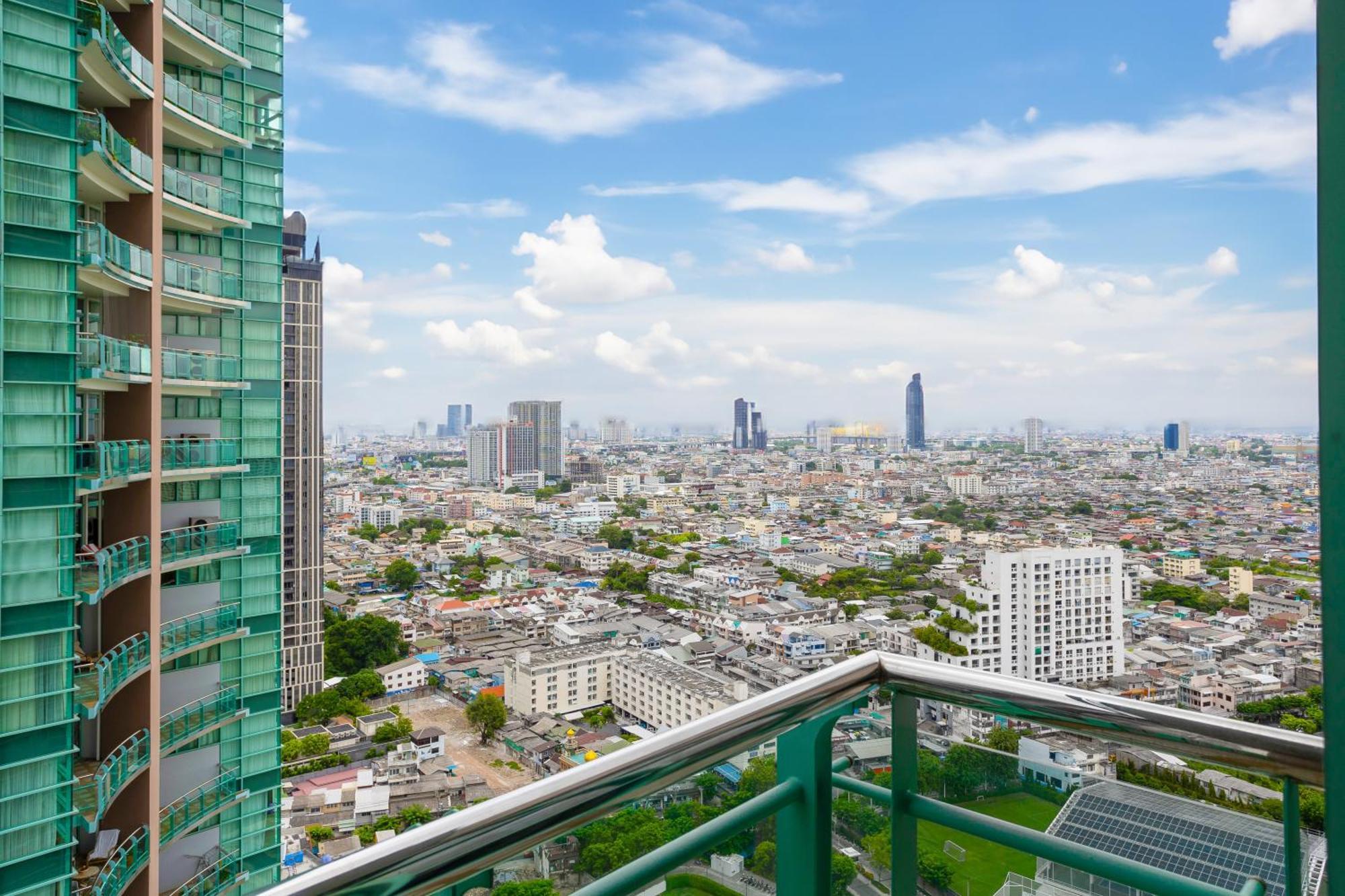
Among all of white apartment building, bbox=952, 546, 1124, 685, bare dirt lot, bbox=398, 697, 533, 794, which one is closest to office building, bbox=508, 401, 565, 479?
bare dirt lot, bbox=398, 697, 533, 794

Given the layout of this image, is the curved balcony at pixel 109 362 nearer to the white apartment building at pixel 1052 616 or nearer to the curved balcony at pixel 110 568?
the curved balcony at pixel 110 568

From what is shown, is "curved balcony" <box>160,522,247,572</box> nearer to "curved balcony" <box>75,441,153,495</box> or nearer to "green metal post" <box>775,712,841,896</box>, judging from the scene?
"curved balcony" <box>75,441,153,495</box>

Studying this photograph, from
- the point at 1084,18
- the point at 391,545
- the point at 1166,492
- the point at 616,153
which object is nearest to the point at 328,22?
the point at 616,153

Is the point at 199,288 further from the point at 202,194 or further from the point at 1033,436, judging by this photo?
the point at 1033,436

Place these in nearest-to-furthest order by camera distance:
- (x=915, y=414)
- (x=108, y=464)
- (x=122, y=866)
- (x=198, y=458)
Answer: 1. (x=108, y=464)
2. (x=122, y=866)
3. (x=915, y=414)
4. (x=198, y=458)

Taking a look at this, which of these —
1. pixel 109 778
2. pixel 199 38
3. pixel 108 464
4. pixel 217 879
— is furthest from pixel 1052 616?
pixel 217 879

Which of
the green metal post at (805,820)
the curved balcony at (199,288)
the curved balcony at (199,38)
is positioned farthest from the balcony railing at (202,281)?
the green metal post at (805,820)
